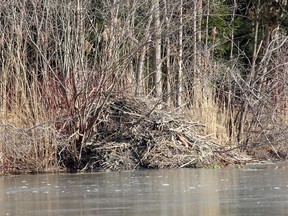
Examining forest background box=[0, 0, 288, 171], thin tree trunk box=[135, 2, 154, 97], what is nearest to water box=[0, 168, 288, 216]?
forest background box=[0, 0, 288, 171]

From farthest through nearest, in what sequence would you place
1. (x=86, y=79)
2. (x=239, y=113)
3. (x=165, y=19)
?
(x=239, y=113) → (x=165, y=19) → (x=86, y=79)

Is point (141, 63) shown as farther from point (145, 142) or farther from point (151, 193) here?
point (151, 193)

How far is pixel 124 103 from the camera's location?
55.0 ft

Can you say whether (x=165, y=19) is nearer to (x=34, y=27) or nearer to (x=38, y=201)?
(x=34, y=27)

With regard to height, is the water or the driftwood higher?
the driftwood

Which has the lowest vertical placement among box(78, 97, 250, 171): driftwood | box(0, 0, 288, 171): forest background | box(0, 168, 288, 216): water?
box(0, 168, 288, 216): water

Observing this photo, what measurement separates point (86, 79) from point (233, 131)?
338cm

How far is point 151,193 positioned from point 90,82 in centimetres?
451

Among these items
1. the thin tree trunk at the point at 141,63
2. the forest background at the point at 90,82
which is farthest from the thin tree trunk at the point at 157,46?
the thin tree trunk at the point at 141,63

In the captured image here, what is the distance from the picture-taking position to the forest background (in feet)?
52.4

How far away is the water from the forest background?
114 cm

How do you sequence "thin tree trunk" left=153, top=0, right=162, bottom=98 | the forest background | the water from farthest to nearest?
"thin tree trunk" left=153, top=0, right=162, bottom=98 → the forest background → the water

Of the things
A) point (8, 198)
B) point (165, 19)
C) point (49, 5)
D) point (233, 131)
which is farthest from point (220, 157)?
point (8, 198)

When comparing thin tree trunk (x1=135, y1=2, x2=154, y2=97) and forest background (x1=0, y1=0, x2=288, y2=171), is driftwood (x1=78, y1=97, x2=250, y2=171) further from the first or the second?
thin tree trunk (x1=135, y1=2, x2=154, y2=97)
